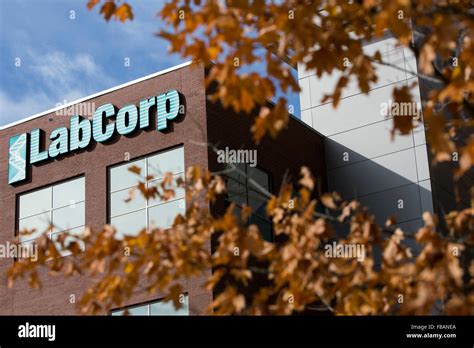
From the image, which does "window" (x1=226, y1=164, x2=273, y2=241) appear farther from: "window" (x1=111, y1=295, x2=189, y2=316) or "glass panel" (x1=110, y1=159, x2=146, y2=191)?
"window" (x1=111, y1=295, x2=189, y2=316)

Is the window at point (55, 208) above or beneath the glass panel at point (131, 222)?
above

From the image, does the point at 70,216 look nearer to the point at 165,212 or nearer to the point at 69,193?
the point at 69,193

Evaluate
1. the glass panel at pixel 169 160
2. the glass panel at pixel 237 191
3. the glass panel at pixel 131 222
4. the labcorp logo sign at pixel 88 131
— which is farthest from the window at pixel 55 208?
the glass panel at pixel 237 191

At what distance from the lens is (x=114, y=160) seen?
24469mm

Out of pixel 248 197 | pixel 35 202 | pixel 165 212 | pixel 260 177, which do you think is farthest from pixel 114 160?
pixel 260 177

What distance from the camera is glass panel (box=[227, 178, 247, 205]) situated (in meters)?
23.1

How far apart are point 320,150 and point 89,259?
70.4ft

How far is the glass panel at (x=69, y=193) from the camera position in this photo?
25000 mm

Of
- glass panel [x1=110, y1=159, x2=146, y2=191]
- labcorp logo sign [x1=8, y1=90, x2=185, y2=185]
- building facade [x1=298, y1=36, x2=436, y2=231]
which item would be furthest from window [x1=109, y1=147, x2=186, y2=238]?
building facade [x1=298, y1=36, x2=436, y2=231]

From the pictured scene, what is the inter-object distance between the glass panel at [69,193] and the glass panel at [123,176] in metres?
1.17

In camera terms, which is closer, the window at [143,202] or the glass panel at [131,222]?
the window at [143,202]

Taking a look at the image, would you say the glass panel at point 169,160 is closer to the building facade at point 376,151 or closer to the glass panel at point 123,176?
the glass panel at point 123,176
